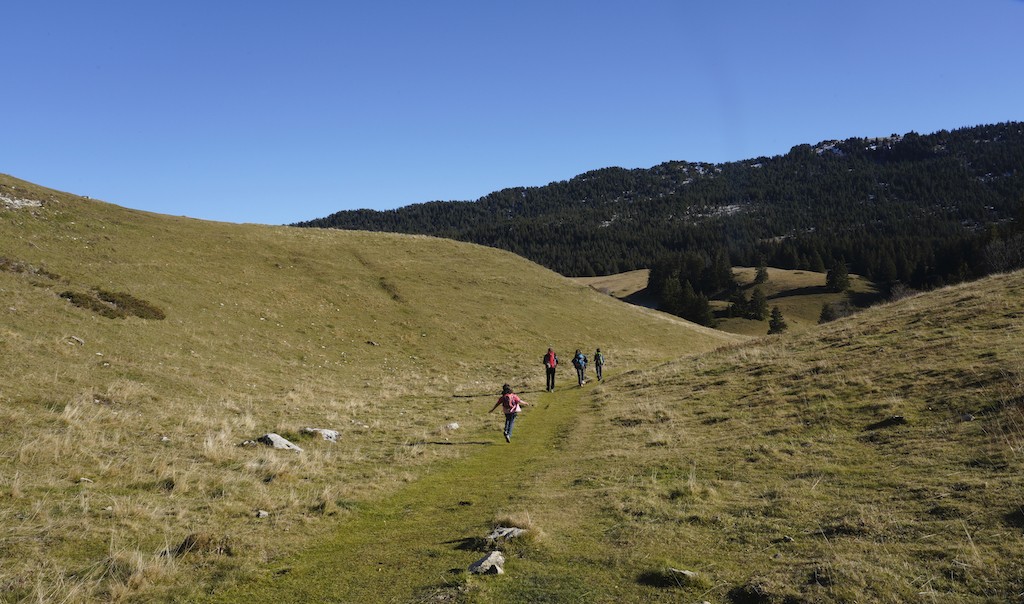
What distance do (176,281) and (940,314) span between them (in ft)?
152

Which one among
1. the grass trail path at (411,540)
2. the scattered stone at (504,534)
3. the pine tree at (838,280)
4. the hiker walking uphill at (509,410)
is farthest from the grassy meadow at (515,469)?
the pine tree at (838,280)

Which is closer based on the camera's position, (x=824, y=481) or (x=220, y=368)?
(x=824, y=481)

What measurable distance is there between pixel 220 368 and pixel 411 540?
21.6 m

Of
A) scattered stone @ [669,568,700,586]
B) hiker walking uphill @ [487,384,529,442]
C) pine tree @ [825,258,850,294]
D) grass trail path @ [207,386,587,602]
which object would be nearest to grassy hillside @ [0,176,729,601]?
grass trail path @ [207,386,587,602]

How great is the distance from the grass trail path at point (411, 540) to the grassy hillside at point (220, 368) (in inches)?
23.3

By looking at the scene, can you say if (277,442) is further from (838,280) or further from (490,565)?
(838,280)

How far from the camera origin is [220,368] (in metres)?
26.3

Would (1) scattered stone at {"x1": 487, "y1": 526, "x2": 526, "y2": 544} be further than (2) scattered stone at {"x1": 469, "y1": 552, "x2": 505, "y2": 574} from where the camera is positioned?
Yes

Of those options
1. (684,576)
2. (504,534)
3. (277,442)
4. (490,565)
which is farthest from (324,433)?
(684,576)

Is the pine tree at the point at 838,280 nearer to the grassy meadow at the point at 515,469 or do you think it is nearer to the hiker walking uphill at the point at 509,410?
the grassy meadow at the point at 515,469

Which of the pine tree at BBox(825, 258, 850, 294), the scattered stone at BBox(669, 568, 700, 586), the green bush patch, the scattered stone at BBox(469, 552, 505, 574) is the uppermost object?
the pine tree at BBox(825, 258, 850, 294)

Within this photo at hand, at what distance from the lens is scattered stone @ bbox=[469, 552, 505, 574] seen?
6945 millimetres

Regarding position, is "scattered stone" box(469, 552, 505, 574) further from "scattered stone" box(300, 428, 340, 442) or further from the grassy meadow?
"scattered stone" box(300, 428, 340, 442)

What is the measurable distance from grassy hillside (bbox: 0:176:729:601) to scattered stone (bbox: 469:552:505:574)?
3.18m
